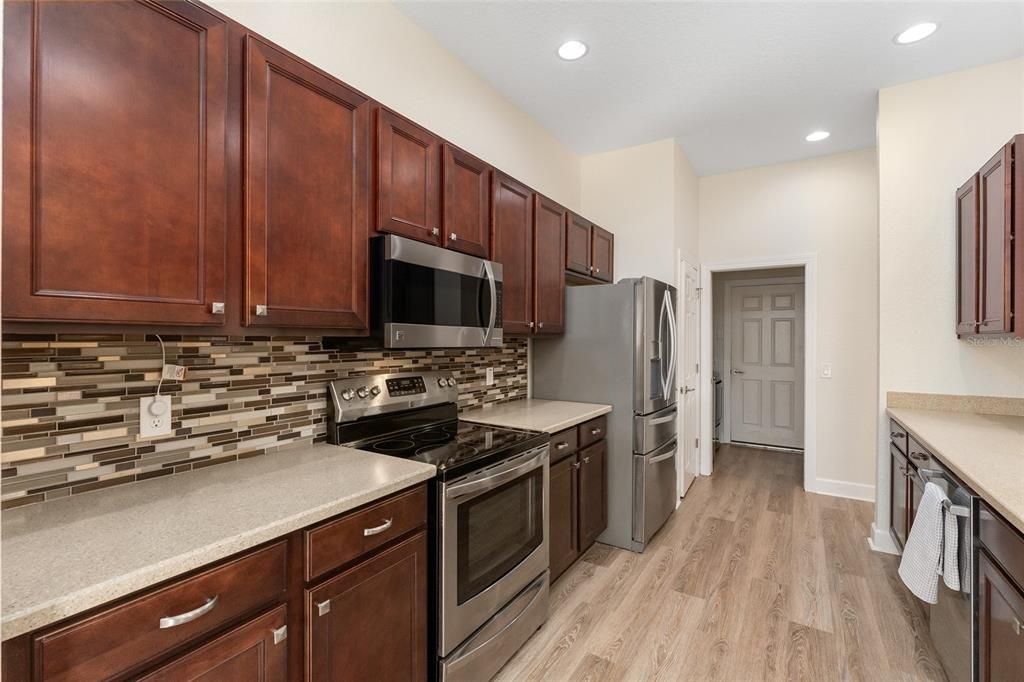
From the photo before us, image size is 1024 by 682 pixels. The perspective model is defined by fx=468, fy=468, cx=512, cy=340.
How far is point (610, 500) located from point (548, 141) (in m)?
2.70

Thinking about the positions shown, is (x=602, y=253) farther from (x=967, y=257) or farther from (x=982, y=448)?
(x=982, y=448)

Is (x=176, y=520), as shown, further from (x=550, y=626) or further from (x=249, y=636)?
(x=550, y=626)

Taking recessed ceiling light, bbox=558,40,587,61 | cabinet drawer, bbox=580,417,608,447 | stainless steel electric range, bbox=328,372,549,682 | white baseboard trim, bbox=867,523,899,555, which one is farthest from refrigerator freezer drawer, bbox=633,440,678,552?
recessed ceiling light, bbox=558,40,587,61

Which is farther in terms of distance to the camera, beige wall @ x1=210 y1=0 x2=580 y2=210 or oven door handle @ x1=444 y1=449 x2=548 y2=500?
beige wall @ x1=210 y1=0 x2=580 y2=210

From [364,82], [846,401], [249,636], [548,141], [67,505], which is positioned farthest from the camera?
[846,401]

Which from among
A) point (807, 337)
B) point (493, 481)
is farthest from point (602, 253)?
point (493, 481)

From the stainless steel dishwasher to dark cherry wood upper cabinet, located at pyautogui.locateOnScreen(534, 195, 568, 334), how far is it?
197cm

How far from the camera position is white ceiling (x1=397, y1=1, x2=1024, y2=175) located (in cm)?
229

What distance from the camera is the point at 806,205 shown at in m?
4.16

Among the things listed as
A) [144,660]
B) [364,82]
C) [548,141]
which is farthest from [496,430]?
[548,141]

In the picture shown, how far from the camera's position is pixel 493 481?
183 centimetres

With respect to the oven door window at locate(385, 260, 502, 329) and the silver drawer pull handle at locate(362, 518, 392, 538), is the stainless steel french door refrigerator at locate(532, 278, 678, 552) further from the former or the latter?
the silver drawer pull handle at locate(362, 518, 392, 538)

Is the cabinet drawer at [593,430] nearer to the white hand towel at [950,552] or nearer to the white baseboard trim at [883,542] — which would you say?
the white hand towel at [950,552]

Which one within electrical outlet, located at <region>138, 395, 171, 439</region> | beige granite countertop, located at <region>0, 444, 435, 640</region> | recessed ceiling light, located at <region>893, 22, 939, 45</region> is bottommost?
beige granite countertop, located at <region>0, 444, 435, 640</region>
